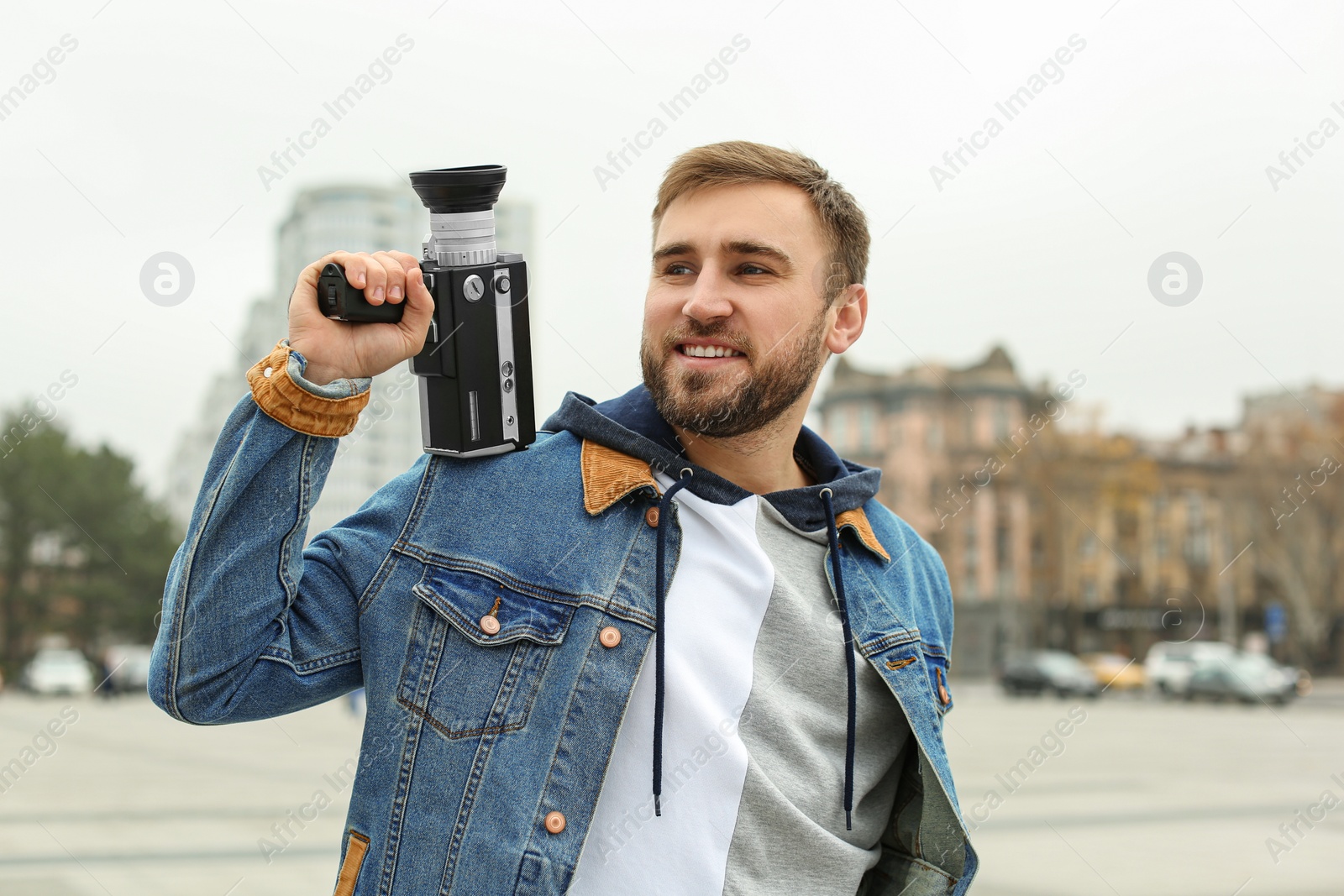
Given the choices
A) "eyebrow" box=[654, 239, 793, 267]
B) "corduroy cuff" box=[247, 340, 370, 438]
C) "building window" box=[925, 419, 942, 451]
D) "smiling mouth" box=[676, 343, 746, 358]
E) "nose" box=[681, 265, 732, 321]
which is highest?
"building window" box=[925, 419, 942, 451]

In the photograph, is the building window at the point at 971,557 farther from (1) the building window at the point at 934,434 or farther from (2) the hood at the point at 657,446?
(2) the hood at the point at 657,446

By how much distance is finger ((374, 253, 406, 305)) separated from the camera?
1.89m

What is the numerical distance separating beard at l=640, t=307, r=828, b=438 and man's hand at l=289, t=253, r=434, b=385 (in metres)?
0.50

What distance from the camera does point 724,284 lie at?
2.26 meters

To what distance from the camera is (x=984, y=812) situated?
9.24 m

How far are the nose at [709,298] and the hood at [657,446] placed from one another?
21 centimetres

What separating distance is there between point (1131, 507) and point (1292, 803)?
3725 cm

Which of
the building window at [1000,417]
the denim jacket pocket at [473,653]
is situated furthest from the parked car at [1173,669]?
the denim jacket pocket at [473,653]

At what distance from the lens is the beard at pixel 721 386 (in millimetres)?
2254

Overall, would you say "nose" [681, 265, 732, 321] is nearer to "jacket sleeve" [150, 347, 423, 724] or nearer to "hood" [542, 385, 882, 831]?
"hood" [542, 385, 882, 831]

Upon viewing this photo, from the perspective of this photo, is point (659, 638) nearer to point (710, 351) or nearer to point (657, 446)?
point (657, 446)

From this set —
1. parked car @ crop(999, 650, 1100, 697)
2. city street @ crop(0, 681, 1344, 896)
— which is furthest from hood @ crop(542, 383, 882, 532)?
parked car @ crop(999, 650, 1100, 697)

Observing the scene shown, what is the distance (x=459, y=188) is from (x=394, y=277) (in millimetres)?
202

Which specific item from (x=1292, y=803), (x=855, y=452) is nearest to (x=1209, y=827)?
(x=1292, y=803)
